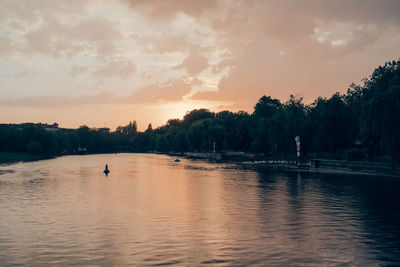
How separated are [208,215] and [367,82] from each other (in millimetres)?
71702

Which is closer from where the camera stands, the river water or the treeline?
the river water

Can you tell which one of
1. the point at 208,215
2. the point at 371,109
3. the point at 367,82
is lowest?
the point at 208,215

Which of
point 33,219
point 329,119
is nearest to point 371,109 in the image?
point 329,119

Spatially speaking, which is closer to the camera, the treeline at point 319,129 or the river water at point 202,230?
the river water at point 202,230

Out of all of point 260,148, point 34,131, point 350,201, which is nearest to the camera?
point 350,201

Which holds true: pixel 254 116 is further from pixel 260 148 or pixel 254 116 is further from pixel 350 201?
pixel 350 201

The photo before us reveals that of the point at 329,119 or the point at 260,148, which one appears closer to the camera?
the point at 329,119

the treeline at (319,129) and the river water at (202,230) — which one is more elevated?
the treeline at (319,129)

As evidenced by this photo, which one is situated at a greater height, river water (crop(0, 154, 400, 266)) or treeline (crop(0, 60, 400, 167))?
treeline (crop(0, 60, 400, 167))

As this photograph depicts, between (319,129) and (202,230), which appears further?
(319,129)

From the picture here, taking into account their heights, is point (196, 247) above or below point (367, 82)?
below

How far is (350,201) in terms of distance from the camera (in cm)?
2911

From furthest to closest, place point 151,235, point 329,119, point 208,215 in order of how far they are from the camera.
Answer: point 329,119
point 208,215
point 151,235

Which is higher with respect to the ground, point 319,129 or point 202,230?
point 319,129
